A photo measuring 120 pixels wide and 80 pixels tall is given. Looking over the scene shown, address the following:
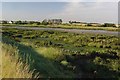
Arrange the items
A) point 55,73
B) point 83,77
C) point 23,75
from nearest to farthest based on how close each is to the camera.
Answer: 1. point 23,75
2. point 55,73
3. point 83,77

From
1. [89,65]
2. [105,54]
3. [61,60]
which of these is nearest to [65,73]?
[61,60]

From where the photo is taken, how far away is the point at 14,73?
34.5ft

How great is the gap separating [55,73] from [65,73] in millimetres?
1604

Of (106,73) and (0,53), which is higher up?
(0,53)

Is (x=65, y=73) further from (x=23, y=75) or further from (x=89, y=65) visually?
(x=23, y=75)

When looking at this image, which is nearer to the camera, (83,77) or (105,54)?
(83,77)

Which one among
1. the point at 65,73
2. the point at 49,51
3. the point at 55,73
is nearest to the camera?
the point at 55,73

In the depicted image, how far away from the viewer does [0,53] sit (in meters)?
12.5

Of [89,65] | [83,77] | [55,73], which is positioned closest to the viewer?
[55,73]

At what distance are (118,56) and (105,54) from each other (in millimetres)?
1296

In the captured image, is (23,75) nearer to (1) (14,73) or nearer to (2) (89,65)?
(1) (14,73)

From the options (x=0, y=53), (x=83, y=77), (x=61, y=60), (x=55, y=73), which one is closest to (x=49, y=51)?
(x=61, y=60)

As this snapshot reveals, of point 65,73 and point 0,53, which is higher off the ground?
point 0,53

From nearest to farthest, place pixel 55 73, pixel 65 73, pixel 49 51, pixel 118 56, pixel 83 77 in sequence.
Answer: pixel 55 73, pixel 65 73, pixel 83 77, pixel 49 51, pixel 118 56
